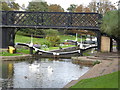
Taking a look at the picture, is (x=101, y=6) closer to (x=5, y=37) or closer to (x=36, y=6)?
(x=36, y=6)

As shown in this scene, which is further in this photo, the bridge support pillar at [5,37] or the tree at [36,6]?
the tree at [36,6]

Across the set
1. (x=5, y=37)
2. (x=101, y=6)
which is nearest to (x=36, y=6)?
(x=101, y=6)

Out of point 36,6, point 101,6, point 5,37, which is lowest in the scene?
point 5,37

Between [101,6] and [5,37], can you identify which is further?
[101,6]

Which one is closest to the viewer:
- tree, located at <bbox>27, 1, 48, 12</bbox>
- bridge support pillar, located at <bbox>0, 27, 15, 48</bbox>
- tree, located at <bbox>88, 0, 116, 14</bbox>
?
bridge support pillar, located at <bbox>0, 27, 15, 48</bbox>

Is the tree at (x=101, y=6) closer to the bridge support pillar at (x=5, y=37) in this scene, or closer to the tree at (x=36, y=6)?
the tree at (x=36, y=6)

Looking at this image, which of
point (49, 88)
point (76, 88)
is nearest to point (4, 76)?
point (49, 88)

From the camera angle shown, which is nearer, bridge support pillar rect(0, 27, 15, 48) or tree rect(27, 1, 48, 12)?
bridge support pillar rect(0, 27, 15, 48)

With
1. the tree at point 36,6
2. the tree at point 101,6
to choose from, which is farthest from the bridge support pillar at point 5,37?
the tree at point 101,6

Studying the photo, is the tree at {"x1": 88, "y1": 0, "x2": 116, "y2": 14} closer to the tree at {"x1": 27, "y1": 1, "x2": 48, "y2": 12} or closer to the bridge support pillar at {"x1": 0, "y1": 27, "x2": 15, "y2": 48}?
the tree at {"x1": 27, "y1": 1, "x2": 48, "y2": 12}

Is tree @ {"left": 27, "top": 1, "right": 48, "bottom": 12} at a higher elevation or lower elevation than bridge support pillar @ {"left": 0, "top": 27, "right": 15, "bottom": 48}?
higher

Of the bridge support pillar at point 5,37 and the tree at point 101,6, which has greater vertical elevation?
the tree at point 101,6

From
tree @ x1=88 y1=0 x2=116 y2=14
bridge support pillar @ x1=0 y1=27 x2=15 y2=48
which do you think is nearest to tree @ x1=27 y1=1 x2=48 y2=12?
tree @ x1=88 y1=0 x2=116 y2=14

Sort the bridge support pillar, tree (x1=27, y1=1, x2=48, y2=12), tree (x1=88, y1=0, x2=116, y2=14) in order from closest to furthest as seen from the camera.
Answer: the bridge support pillar < tree (x1=27, y1=1, x2=48, y2=12) < tree (x1=88, y1=0, x2=116, y2=14)
